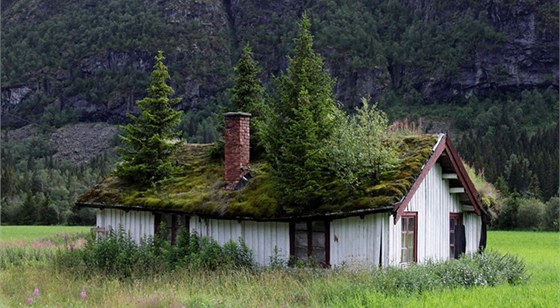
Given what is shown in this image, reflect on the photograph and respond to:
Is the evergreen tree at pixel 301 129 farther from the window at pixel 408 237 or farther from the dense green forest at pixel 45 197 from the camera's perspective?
the dense green forest at pixel 45 197

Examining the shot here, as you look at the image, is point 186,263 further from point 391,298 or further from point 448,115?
point 448,115

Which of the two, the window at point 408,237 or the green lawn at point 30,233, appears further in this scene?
the green lawn at point 30,233

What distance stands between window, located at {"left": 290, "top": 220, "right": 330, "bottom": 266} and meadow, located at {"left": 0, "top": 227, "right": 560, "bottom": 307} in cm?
97

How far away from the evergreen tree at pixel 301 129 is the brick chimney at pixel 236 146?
208cm

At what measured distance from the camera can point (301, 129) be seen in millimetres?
21469

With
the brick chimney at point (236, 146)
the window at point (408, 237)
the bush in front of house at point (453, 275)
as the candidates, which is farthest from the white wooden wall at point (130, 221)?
the bush in front of house at point (453, 275)

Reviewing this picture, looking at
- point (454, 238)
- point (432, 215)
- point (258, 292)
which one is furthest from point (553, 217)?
point (258, 292)

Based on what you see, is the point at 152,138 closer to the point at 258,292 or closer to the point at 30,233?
the point at 258,292

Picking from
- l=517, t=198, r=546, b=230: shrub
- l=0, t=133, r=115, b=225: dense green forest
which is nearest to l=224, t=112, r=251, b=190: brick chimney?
l=0, t=133, r=115, b=225: dense green forest

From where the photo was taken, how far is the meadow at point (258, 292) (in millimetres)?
15539

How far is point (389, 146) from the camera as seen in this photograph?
22.8 meters

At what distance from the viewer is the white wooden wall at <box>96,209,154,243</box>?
87.5ft

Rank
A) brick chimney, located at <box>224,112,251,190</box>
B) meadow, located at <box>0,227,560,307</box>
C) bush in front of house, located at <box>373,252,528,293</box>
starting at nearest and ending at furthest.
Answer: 1. meadow, located at <box>0,227,560,307</box>
2. bush in front of house, located at <box>373,252,528,293</box>
3. brick chimney, located at <box>224,112,251,190</box>

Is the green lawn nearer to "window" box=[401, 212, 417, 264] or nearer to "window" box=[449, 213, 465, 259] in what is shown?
"window" box=[449, 213, 465, 259]
